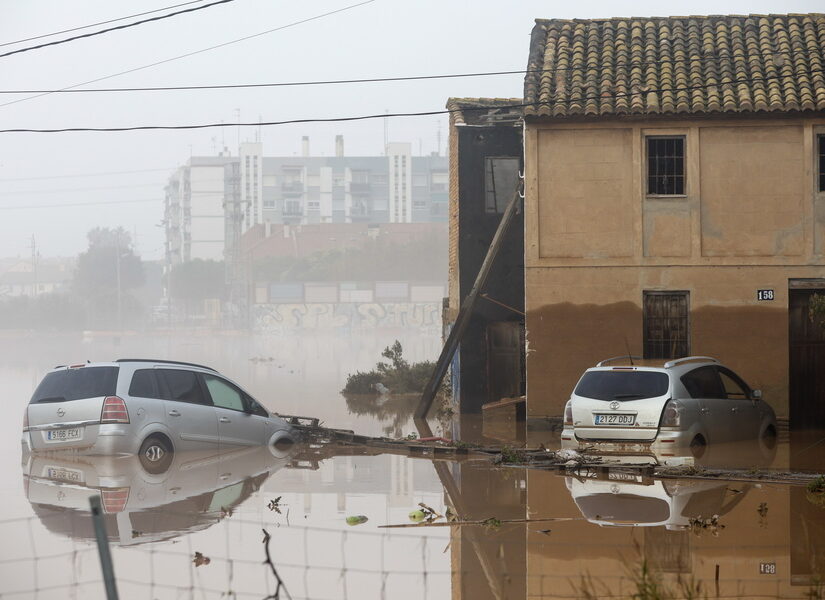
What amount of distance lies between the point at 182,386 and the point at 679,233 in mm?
10369

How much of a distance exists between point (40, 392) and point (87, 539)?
714 centimetres

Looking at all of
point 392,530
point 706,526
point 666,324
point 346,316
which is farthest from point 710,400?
point 346,316

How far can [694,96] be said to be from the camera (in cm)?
2234

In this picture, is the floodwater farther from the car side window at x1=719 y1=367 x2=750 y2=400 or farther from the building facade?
the building facade

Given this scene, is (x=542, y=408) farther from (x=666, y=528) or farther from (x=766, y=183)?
(x=666, y=528)

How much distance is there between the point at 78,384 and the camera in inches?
664

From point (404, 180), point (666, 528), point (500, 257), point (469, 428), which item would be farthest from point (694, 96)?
point (404, 180)

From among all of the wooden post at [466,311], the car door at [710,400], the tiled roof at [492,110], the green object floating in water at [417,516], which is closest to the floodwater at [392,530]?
the green object floating in water at [417,516]

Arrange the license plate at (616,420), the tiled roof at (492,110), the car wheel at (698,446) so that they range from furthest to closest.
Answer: the tiled roof at (492,110), the car wheel at (698,446), the license plate at (616,420)

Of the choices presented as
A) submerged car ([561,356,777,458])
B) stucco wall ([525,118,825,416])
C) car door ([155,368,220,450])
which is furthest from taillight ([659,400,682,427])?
car door ([155,368,220,450])

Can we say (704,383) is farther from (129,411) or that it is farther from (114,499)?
(114,499)

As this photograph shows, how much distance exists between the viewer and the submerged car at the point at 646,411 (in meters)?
15.6

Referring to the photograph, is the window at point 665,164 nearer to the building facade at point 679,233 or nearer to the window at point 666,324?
the building facade at point 679,233

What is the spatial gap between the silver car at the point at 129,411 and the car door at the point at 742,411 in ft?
26.2
